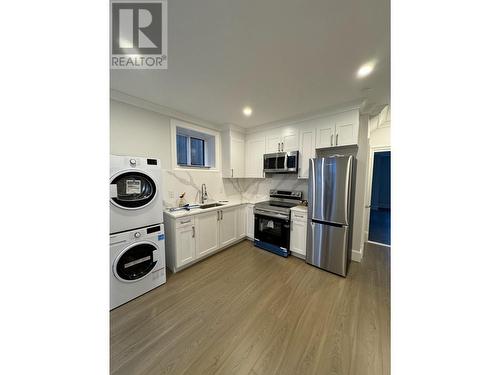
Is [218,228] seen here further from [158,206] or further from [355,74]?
[355,74]

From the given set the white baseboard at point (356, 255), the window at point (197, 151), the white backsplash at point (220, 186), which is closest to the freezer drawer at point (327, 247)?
the white baseboard at point (356, 255)

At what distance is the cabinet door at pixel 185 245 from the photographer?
2.18 meters

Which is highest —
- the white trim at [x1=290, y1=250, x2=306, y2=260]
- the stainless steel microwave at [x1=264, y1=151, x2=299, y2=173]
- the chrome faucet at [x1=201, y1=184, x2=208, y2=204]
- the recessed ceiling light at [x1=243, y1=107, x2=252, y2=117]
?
the recessed ceiling light at [x1=243, y1=107, x2=252, y2=117]

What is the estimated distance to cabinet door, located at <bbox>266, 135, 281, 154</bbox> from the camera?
9.75 feet

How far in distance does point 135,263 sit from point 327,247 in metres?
2.45

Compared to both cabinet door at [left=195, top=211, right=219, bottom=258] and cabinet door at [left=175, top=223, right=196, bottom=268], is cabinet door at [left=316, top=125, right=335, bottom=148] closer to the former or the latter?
cabinet door at [left=195, top=211, right=219, bottom=258]

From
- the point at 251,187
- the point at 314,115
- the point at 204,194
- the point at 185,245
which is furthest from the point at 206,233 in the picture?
the point at 314,115

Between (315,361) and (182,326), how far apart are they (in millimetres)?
1143

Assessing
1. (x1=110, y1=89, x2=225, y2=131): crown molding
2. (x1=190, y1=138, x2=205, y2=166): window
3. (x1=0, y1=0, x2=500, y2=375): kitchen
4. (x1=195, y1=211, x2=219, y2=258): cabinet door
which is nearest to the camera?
(x1=0, y1=0, x2=500, y2=375): kitchen

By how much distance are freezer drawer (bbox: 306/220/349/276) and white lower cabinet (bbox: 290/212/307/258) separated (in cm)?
9

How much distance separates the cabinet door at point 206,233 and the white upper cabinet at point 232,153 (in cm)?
101

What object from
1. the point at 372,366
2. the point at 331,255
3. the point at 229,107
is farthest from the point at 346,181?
the point at 229,107

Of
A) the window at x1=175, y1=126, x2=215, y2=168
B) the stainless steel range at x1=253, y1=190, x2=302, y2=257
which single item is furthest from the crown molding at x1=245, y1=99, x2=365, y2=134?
the stainless steel range at x1=253, y1=190, x2=302, y2=257

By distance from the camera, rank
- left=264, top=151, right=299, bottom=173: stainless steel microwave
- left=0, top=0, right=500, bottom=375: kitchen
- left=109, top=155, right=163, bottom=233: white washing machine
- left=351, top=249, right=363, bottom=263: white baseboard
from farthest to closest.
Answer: left=264, top=151, right=299, bottom=173: stainless steel microwave < left=351, top=249, right=363, bottom=263: white baseboard < left=109, top=155, right=163, bottom=233: white washing machine < left=0, top=0, right=500, bottom=375: kitchen
